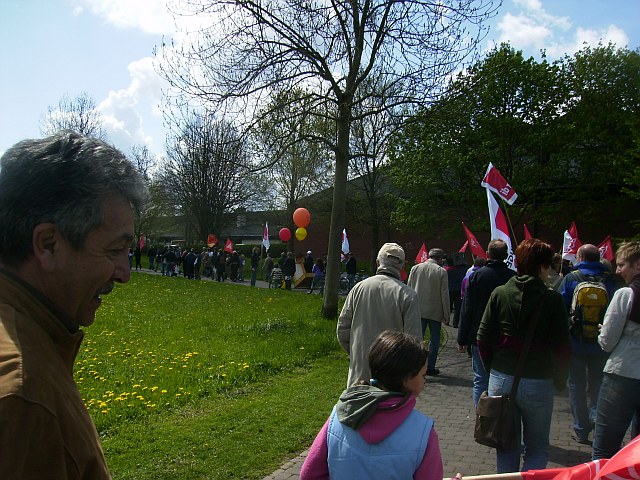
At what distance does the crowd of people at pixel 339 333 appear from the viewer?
1.23 metres

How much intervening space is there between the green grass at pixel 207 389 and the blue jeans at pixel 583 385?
9.26 ft

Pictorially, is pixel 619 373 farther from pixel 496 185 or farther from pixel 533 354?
pixel 496 185

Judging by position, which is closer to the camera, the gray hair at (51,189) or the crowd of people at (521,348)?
the gray hair at (51,189)

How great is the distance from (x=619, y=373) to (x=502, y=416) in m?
1.02

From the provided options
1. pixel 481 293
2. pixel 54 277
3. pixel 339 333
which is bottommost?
pixel 339 333

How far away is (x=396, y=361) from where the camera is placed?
105 inches

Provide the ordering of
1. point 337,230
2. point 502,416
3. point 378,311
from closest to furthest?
point 502,416 < point 378,311 < point 337,230

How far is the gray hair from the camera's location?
4.69 feet

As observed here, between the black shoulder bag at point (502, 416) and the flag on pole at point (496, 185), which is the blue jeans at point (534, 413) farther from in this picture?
the flag on pole at point (496, 185)

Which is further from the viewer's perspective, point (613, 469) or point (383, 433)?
point (613, 469)

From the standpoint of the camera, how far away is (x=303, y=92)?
559 inches

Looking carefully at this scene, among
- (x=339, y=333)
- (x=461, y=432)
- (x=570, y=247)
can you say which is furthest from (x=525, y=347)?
(x=570, y=247)

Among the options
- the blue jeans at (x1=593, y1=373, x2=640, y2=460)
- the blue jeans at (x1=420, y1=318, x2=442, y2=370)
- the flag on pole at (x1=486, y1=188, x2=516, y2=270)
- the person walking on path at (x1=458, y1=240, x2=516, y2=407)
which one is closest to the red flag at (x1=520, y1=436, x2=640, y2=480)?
the blue jeans at (x1=593, y1=373, x2=640, y2=460)

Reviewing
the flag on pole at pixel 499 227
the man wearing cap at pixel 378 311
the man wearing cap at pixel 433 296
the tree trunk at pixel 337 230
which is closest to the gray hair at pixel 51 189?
the man wearing cap at pixel 378 311
